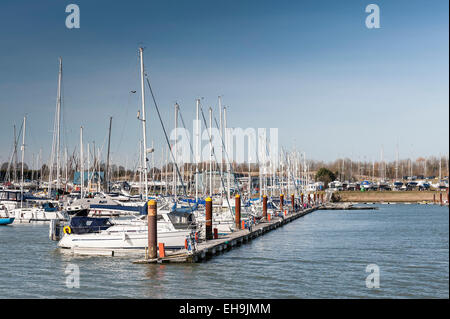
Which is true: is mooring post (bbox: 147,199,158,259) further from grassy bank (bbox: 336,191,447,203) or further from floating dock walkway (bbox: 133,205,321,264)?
grassy bank (bbox: 336,191,447,203)

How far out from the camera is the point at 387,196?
132500 mm

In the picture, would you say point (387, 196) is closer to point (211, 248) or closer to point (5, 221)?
point (5, 221)

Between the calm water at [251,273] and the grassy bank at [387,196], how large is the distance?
295ft

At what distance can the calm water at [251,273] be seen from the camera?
24594 millimetres

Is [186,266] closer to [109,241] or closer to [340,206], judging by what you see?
[109,241]

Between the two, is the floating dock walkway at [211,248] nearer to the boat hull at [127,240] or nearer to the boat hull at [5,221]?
the boat hull at [127,240]

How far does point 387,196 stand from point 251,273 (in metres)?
110

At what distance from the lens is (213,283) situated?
86.4 feet

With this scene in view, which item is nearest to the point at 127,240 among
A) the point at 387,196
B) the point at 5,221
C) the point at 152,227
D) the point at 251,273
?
the point at 152,227

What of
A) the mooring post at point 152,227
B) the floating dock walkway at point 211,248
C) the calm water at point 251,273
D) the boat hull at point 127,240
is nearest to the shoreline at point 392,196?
the floating dock walkway at point 211,248

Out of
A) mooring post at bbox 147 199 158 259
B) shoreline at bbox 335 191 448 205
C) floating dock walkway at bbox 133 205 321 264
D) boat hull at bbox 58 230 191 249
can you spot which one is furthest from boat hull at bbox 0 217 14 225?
shoreline at bbox 335 191 448 205

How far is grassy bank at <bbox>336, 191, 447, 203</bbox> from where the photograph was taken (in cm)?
12850
